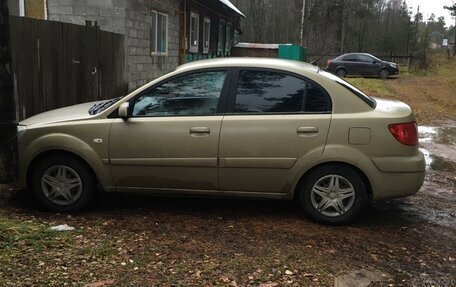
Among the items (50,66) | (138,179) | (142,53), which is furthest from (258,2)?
(138,179)

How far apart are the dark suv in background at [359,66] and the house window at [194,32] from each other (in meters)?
11.4

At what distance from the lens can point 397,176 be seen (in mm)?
4613

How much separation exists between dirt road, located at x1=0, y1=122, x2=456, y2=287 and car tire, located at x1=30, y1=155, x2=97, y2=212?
0.42 feet

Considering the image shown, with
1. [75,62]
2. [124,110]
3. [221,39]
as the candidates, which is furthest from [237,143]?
[221,39]

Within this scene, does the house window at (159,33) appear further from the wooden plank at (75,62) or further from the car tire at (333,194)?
the car tire at (333,194)

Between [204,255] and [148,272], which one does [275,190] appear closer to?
[204,255]

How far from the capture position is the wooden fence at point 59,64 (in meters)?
7.23

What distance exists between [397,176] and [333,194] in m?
0.62

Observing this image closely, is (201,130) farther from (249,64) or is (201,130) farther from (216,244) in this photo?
(216,244)

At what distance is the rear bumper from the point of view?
4.59 metres

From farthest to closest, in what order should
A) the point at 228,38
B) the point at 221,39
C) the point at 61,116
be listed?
the point at 228,38
the point at 221,39
the point at 61,116

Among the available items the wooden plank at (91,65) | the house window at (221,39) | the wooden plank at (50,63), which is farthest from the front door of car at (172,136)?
the house window at (221,39)

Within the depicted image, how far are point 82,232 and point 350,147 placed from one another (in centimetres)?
259

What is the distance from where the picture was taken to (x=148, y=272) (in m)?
3.56
